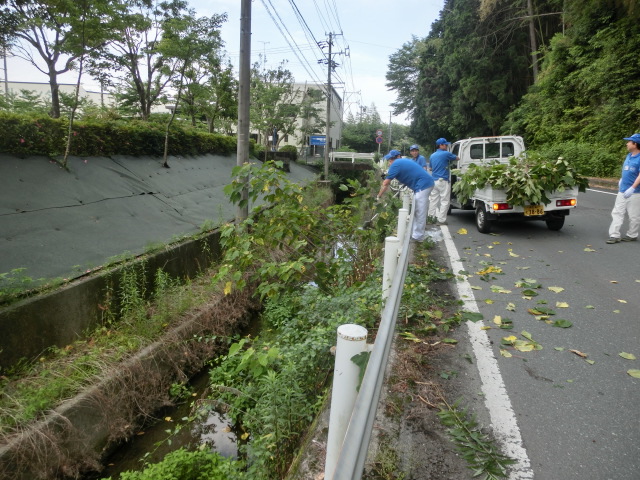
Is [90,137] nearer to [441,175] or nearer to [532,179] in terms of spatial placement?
[441,175]

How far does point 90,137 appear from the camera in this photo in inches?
368

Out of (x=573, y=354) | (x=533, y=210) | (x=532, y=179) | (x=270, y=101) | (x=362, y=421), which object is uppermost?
(x=270, y=101)

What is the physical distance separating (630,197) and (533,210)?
1.50m

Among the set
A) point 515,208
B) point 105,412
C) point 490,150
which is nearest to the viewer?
point 105,412

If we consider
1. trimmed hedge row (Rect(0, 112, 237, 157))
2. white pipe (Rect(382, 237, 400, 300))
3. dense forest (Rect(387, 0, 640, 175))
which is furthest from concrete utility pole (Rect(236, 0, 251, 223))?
dense forest (Rect(387, 0, 640, 175))

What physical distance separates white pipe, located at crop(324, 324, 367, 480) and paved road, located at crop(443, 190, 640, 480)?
1.17 meters

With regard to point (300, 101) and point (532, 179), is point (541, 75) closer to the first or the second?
point (532, 179)

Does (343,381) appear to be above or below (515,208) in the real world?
below

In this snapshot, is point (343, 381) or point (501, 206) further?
point (501, 206)

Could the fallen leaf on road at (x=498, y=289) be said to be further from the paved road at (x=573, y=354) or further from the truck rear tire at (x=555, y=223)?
the truck rear tire at (x=555, y=223)

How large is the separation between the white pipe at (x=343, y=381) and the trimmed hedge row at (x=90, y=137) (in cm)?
839

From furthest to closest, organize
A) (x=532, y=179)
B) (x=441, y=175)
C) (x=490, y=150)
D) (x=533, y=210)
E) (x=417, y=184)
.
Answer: (x=490, y=150) < (x=441, y=175) < (x=533, y=210) < (x=532, y=179) < (x=417, y=184)

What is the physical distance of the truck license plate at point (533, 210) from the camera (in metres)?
→ 7.53

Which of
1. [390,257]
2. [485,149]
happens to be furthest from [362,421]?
[485,149]
